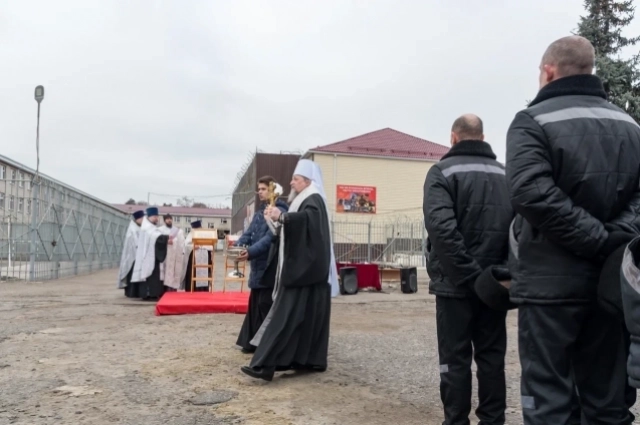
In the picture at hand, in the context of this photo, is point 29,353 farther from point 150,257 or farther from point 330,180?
point 330,180

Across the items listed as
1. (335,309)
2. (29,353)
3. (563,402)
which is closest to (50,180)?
(335,309)

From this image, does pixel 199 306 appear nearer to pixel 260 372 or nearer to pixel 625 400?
pixel 260 372

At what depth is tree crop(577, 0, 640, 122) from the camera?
51.7 feet

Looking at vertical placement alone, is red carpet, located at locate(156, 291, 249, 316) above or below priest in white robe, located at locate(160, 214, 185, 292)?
below

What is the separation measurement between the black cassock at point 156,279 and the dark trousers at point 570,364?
10267mm

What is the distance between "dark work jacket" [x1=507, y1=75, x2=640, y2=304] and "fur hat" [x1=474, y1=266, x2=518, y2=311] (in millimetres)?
261

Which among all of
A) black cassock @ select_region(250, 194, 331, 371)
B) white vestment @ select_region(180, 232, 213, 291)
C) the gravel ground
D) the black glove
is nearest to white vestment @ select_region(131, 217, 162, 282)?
white vestment @ select_region(180, 232, 213, 291)

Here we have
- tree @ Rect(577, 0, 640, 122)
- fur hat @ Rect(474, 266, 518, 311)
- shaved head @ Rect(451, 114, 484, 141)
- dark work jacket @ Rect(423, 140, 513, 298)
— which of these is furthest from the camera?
tree @ Rect(577, 0, 640, 122)

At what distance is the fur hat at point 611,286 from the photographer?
7.61 ft

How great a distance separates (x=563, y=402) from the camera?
8.28ft

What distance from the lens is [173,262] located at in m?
12.3

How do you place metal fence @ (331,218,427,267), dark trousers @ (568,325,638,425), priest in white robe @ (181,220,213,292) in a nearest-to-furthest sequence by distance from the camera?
dark trousers @ (568,325,638,425) → priest in white robe @ (181,220,213,292) → metal fence @ (331,218,427,267)

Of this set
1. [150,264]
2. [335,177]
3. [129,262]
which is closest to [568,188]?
[150,264]

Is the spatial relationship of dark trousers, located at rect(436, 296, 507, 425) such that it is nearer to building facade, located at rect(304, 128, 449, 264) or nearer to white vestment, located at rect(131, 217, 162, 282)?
white vestment, located at rect(131, 217, 162, 282)
